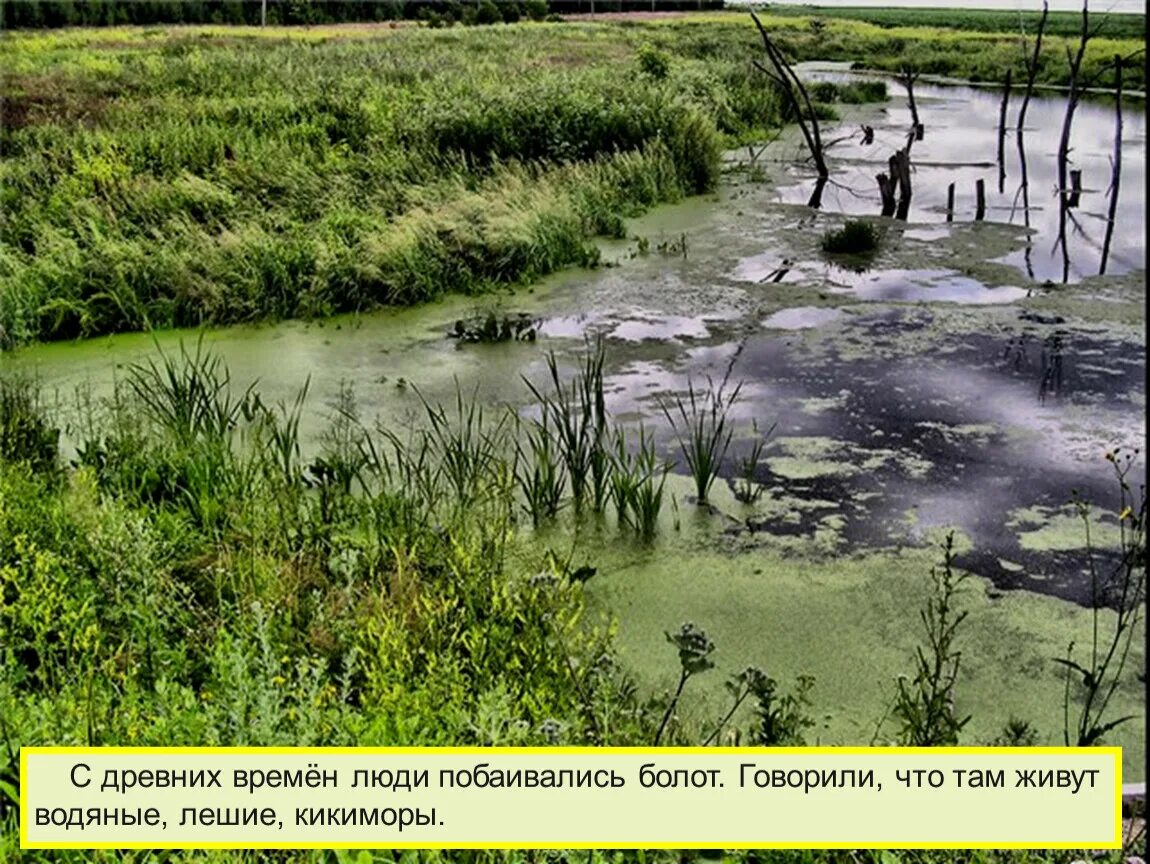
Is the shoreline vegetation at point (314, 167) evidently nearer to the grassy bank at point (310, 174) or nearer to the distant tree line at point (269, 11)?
the grassy bank at point (310, 174)

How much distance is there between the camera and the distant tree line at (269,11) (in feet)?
75.1

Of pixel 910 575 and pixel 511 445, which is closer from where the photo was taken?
pixel 910 575

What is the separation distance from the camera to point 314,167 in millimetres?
11172

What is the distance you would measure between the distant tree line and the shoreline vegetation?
1.19 metres

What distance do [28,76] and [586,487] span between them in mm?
14745

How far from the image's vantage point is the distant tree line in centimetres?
2289

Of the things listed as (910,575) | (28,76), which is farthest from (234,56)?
(910,575)

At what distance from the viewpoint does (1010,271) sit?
30.1ft

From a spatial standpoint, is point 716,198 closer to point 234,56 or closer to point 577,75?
point 577,75

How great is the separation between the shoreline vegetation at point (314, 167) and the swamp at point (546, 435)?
0.06 m

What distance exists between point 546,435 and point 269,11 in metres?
23.5

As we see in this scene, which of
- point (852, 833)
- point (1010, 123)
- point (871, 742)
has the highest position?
point (1010, 123)

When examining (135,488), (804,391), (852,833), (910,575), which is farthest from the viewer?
(804,391)

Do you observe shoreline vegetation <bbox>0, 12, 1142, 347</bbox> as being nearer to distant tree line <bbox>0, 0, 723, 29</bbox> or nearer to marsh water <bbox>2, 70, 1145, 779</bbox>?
marsh water <bbox>2, 70, 1145, 779</bbox>
